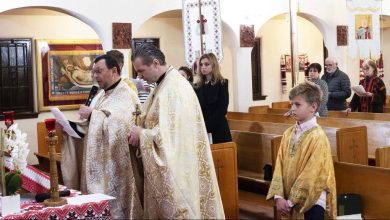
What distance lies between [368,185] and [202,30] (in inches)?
156

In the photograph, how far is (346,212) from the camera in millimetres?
5047

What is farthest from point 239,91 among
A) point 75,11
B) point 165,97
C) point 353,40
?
point 165,97

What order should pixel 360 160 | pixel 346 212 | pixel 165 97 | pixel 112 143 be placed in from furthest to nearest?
pixel 360 160 → pixel 346 212 → pixel 112 143 → pixel 165 97

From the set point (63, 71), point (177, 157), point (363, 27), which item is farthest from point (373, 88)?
point (63, 71)

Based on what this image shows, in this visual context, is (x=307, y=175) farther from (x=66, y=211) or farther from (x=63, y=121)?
(x=63, y=121)

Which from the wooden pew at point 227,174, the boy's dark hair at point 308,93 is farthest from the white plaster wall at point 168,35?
the boy's dark hair at point 308,93

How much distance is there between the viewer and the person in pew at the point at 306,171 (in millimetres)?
3891

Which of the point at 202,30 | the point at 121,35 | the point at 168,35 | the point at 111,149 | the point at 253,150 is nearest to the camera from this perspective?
the point at 111,149

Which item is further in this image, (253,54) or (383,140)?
(253,54)

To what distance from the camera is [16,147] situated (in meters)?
3.53

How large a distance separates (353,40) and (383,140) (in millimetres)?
3883

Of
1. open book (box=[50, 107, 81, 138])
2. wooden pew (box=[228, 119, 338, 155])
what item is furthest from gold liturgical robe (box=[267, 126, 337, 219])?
wooden pew (box=[228, 119, 338, 155])

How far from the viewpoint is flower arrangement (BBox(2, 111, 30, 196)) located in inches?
137

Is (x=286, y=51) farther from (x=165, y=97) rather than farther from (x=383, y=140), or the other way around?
(x=165, y=97)
